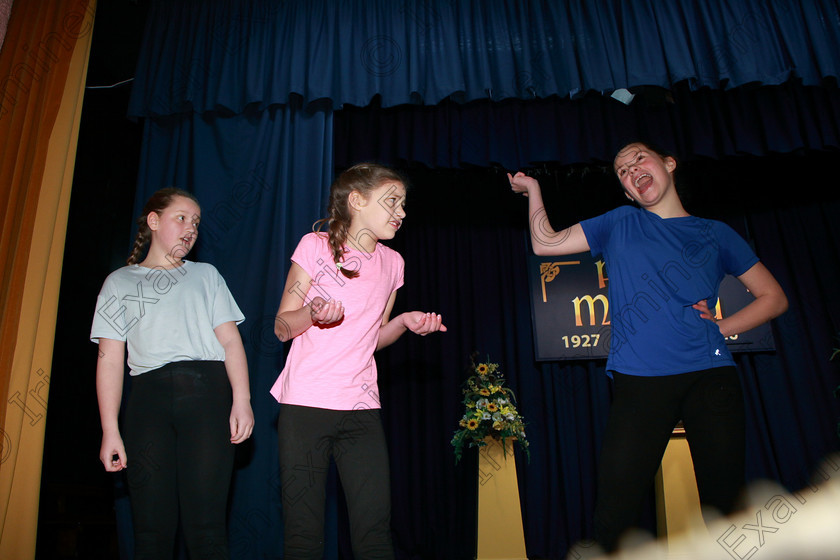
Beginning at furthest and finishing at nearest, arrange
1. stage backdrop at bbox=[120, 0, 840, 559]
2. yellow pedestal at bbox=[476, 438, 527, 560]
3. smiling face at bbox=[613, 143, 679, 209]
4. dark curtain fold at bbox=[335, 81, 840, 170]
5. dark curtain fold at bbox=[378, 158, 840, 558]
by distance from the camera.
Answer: dark curtain fold at bbox=[378, 158, 840, 558], yellow pedestal at bbox=[476, 438, 527, 560], dark curtain fold at bbox=[335, 81, 840, 170], stage backdrop at bbox=[120, 0, 840, 559], smiling face at bbox=[613, 143, 679, 209]

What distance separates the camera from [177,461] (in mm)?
1862

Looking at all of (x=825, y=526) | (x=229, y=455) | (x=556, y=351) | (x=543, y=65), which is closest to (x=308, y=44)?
(x=543, y=65)

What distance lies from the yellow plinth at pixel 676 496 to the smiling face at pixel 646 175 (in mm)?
2216

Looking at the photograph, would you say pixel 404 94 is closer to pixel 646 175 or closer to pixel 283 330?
pixel 646 175

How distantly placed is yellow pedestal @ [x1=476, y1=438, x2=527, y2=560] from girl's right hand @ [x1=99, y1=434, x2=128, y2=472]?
2267 mm

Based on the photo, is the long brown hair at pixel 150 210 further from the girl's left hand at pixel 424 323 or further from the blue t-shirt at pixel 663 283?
the blue t-shirt at pixel 663 283

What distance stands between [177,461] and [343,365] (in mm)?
608

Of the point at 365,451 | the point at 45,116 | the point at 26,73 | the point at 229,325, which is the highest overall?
the point at 26,73

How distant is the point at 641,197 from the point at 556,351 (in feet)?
7.74

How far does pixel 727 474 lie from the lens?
161cm

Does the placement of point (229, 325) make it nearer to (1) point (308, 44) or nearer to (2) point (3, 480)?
(2) point (3, 480)

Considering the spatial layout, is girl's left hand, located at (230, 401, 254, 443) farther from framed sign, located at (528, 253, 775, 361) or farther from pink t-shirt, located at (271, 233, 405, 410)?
framed sign, located at (528, 253, 775, 361)

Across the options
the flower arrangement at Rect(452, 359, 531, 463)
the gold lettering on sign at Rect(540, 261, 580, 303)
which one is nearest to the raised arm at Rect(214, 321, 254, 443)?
the flower arrangement at Rect(452, 359, 531, 463)

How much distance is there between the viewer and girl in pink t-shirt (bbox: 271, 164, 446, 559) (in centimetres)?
167
